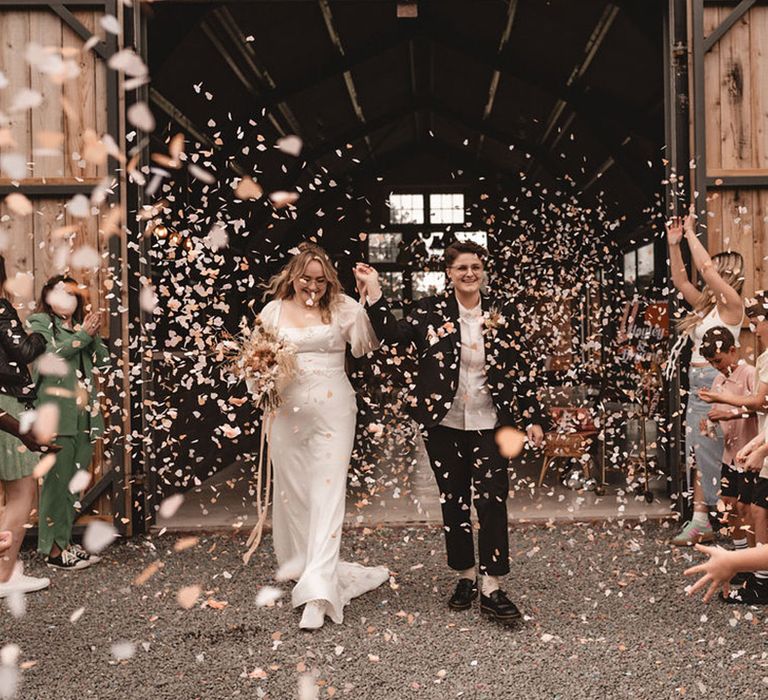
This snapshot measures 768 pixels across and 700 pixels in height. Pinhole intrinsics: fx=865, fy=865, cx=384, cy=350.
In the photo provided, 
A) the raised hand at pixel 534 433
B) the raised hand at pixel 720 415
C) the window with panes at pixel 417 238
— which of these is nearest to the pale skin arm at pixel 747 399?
the raised hand at pixel 720 415

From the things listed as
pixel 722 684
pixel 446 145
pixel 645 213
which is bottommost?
pixel 722 684

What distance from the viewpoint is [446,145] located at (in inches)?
631

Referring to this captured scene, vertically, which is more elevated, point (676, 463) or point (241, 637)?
point (676, 463)

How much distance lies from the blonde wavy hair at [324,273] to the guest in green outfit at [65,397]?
1317 mm

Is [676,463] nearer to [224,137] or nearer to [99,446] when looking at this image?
[99,446]

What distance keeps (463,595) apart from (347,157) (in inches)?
452

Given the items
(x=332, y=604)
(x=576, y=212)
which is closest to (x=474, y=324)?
(x=332, y=604)

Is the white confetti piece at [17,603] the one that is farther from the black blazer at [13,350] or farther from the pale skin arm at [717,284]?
the pale skin arm at [717,284]

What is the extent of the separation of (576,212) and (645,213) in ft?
8.67

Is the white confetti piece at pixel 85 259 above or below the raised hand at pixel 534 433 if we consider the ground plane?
above

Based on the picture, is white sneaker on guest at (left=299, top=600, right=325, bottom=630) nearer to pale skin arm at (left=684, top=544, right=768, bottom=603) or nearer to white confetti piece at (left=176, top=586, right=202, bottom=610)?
white confetti piece at (left=176, top=586, right=202, bottom=610)

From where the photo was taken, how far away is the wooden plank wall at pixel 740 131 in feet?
17.9

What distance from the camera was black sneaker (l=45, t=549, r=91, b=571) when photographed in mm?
4944

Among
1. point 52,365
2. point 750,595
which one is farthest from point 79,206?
point 750,595
